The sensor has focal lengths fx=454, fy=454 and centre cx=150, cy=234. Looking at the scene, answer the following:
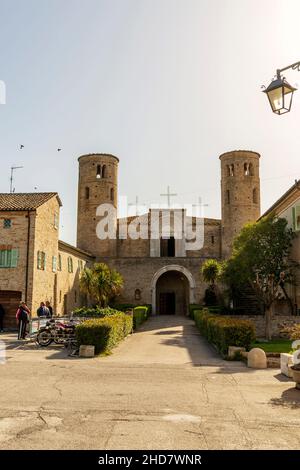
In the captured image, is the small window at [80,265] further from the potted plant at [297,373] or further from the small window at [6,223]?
the potted plant at [297,373]

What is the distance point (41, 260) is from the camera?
24.6 metres

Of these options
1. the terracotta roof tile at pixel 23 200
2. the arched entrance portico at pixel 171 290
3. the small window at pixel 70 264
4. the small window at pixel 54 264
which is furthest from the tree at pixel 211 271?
the terracotta roof tile at pixel 23 200

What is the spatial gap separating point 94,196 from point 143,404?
3624cm

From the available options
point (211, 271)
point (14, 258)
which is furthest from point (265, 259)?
point (14, 258)

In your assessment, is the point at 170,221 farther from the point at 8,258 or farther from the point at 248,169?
the point at 8,258

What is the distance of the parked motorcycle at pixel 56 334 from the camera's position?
16.2m

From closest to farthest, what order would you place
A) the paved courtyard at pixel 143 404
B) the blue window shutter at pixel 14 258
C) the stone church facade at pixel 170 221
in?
1. the paved courtyard at pixel 143 404
2. the blue window shutter at pixel 14 258
3. the stone church facade at pixel 170 221

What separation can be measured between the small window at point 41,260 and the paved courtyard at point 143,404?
10601 mm

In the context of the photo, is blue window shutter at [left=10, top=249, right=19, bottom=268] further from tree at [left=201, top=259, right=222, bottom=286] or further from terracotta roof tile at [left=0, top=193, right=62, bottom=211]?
tree at [left=201, top=259, right=222, bottom=286]

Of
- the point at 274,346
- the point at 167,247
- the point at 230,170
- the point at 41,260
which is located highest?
the point at 230,170

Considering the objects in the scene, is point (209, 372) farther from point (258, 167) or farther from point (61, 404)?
point (258, 167)

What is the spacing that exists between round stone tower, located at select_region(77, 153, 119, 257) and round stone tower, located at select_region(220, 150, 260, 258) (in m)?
10.7

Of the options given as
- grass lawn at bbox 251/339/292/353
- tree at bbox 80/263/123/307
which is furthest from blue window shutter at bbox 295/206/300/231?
tree at bbox 80/263/123/307
